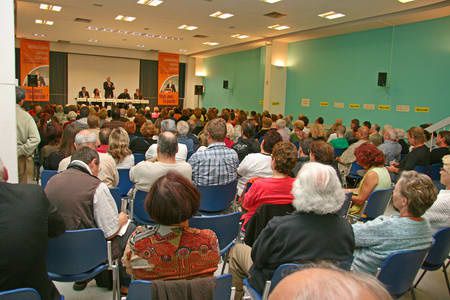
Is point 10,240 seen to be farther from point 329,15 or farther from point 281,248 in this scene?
point 329,15

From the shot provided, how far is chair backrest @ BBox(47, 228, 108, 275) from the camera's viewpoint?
2.27 m

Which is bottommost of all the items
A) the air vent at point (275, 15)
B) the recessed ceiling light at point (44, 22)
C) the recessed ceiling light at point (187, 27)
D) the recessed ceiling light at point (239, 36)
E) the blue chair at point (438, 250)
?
the blue chair at point (438, 250)

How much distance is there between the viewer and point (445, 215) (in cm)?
301

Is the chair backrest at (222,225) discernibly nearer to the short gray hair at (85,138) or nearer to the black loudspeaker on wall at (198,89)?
the short gray hair at (85,138)

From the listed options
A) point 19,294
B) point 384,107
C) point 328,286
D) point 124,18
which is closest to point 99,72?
point 124,18

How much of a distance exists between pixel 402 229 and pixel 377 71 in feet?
33.0

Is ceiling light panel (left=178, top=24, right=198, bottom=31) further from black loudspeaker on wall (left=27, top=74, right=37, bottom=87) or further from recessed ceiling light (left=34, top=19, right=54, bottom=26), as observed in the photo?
black loudspeaker on wall (left=27, top=74, right=37, bottom=87)

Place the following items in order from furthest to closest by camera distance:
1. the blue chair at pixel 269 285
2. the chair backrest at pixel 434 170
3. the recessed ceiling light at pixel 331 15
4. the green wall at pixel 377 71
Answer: the recessed ceiling light at pixel 331 15 → the green wall at pixel 377 71 → the chair backrest at pixel 434 170 → the blue chair at pixel 269 285

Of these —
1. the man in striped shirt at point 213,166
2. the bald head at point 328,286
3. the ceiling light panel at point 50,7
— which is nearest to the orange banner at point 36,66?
the ceiling light panel at point 50,7

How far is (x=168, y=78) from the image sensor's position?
2083 cm

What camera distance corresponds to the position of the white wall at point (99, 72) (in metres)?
19.9

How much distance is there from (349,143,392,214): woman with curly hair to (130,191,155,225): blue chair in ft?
7.25

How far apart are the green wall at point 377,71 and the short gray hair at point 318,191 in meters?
9.01

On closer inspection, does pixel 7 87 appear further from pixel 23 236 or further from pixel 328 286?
pixel 328 286
